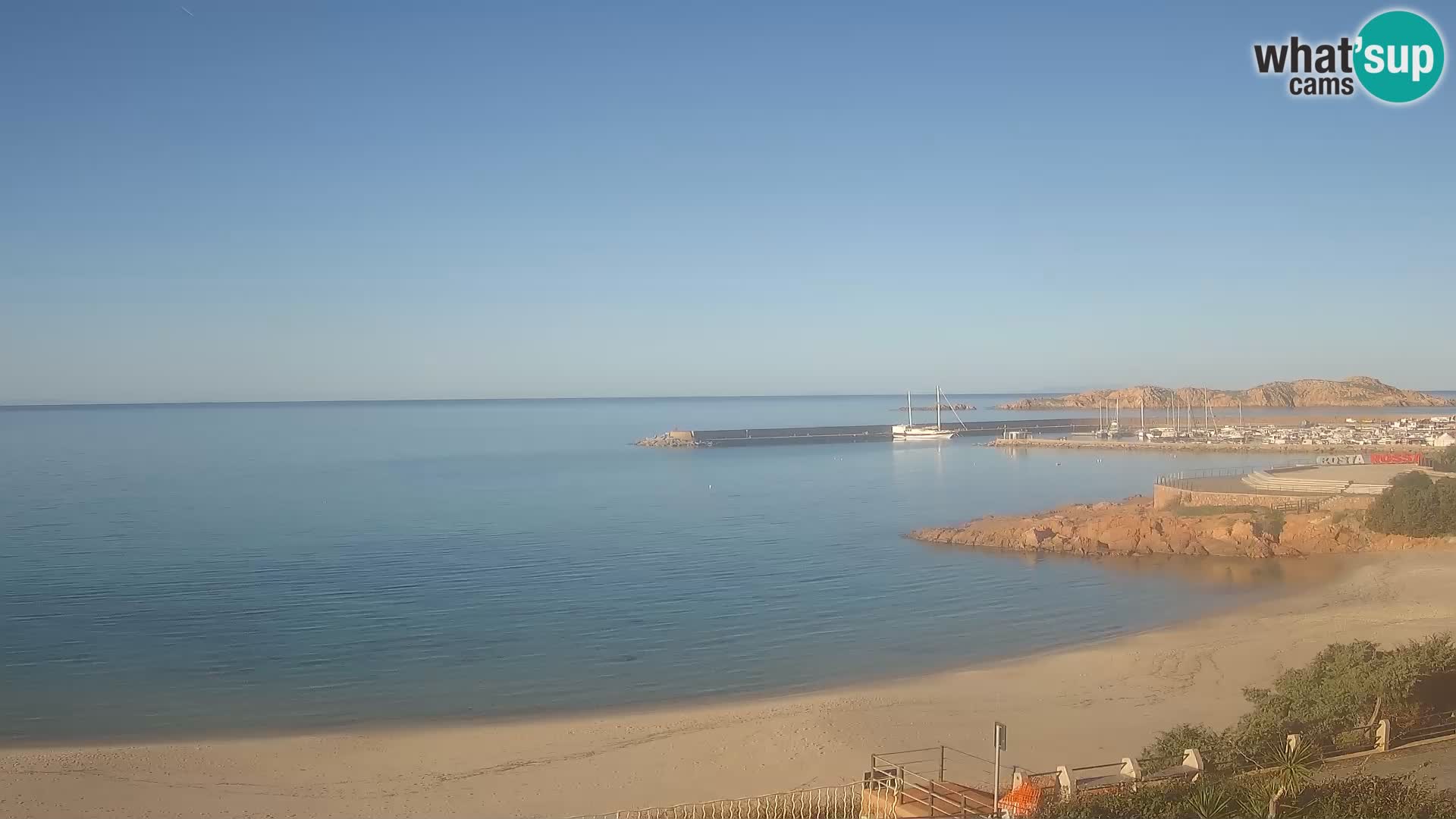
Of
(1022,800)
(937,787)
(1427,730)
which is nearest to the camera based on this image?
(1022,800)

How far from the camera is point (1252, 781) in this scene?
28.4 ft

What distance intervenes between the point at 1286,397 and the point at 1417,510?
174967 millimetres

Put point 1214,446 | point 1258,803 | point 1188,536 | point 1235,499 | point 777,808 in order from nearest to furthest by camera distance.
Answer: point 1258,803
point 777,808
point 1188,536
point 1235,499
point 1214,446

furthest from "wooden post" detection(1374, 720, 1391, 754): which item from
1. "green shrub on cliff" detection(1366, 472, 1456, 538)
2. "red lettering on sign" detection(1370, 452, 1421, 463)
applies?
"red lettering on sign" detection(1370, 452, 1421, 463)

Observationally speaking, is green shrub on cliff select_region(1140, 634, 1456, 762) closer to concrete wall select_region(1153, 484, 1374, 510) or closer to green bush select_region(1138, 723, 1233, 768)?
green bush select_region(1138, 723, 1233, 768)

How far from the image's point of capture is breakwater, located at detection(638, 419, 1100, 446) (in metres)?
97.8

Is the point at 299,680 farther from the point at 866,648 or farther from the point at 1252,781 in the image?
the point at 1252,781

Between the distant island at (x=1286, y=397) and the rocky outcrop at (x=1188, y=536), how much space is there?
151 metres

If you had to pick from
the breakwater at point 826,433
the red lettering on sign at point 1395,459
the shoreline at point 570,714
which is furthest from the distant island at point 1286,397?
the shoreline at point 570,714

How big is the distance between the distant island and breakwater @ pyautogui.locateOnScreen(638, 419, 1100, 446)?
63395 mm

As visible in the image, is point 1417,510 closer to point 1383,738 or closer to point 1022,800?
point 1383,738

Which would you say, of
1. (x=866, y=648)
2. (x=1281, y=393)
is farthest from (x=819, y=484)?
(x=1281, y=393)

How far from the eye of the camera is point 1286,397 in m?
186

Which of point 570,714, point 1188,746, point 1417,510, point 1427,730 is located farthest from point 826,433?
point 1188,746
